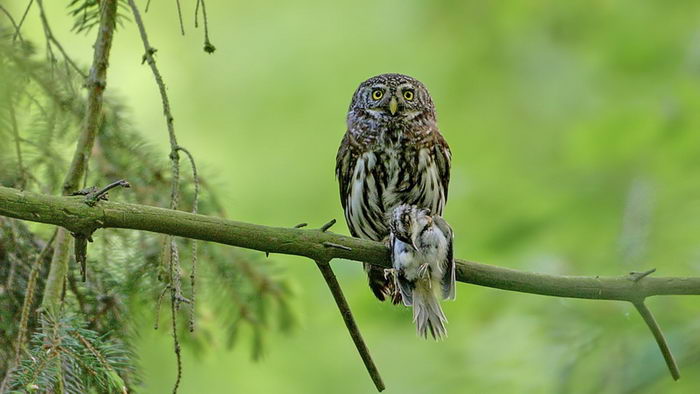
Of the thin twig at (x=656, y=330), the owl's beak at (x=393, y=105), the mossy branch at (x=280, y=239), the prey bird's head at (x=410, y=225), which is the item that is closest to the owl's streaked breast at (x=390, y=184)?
the owl's beak at (x=393, y=105)

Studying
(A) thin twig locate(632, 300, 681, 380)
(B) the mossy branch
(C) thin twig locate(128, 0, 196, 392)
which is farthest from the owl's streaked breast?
(C) thin twig locate(128, 0, 196, 392)

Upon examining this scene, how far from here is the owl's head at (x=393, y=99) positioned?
12.6 feet

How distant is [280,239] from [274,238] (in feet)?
0.06

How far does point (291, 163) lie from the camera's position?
666 cm

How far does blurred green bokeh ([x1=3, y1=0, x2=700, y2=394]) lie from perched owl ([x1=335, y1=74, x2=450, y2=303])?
42cm

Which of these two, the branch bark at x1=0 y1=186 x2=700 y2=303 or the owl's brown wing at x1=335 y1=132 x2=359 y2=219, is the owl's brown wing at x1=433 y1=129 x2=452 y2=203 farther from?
the branch bark at x1=0 y1=186 x2=700 y2=303

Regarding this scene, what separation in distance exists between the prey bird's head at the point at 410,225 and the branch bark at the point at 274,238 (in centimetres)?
30

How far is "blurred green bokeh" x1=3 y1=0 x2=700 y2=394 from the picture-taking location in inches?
155

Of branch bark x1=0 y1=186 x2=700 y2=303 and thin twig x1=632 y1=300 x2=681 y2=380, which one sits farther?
thin twig x1=632 y1=300 x2=681 y2=380

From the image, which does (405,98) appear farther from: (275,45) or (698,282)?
(275,45)

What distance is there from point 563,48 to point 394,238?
351cm

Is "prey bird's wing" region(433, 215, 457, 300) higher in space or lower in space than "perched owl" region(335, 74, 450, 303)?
lower

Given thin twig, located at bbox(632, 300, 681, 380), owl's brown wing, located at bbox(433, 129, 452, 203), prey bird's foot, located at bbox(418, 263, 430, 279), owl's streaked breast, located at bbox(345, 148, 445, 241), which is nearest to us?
thin twig, located at bbox(632, 300, 681, 380)

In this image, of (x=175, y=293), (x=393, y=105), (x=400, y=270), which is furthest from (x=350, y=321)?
(x=393, y=105)
